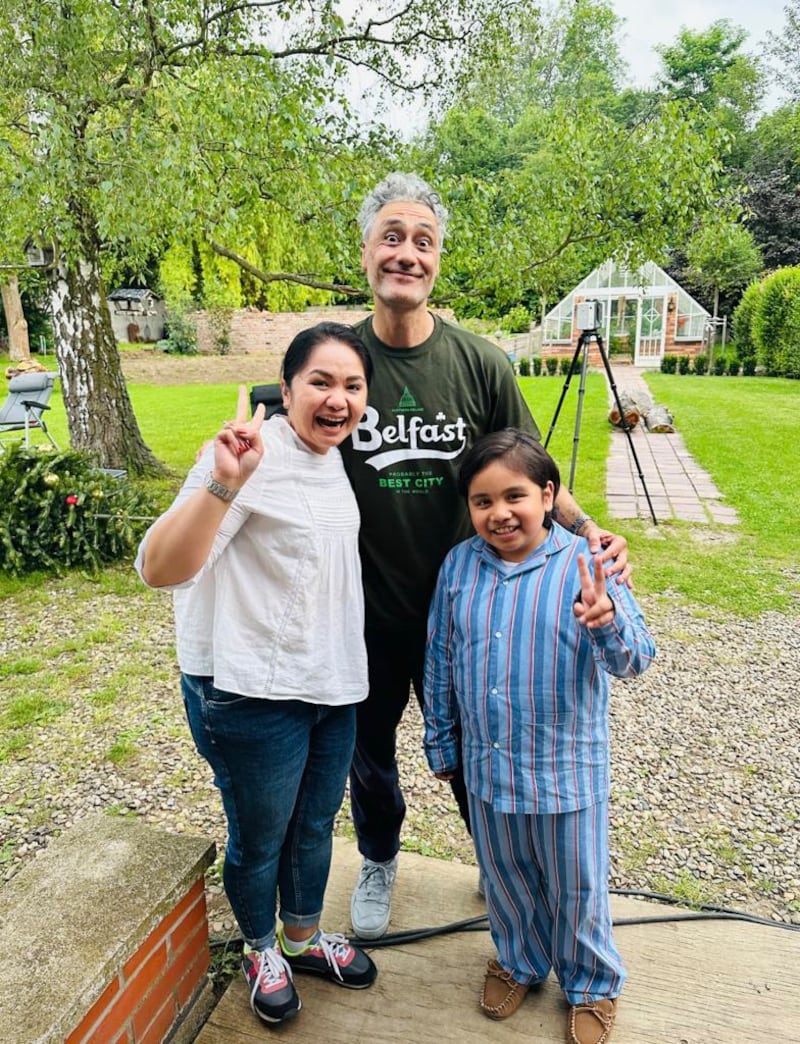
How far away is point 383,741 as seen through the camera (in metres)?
1.98

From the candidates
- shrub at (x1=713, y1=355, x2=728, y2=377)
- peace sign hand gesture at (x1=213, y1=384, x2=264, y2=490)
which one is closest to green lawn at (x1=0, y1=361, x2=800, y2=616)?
shrub at (x1=713, y1=355, x2=728, y2=377)

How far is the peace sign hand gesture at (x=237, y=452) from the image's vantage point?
3.99 feet

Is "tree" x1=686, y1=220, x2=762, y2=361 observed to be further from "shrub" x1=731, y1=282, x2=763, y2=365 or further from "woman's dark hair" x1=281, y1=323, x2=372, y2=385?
"woman's dark hair" x1=281, y1=323, x2=372, y2=385

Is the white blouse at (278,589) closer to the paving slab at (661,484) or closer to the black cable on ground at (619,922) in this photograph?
the black cable on ground at (619,922)

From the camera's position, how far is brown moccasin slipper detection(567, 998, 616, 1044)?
159 cm

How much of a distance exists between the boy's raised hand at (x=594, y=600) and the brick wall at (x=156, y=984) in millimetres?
1063

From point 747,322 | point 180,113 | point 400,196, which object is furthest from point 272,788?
point 747,322

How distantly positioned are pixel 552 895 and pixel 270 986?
67cm

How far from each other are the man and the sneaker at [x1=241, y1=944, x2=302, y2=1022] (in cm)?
32

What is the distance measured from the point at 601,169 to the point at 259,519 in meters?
5.41

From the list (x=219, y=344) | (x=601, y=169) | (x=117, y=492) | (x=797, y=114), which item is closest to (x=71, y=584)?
(x=117, y=492)

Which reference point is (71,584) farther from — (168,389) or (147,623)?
(168,389)

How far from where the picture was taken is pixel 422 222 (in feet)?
5.50

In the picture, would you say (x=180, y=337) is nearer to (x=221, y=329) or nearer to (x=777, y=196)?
(x=221, y=329)
